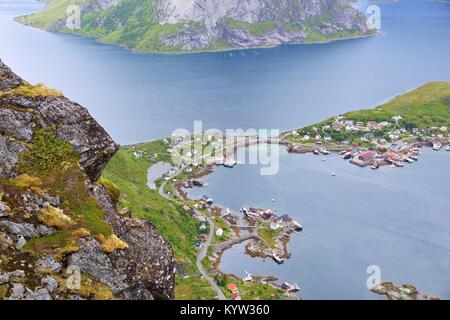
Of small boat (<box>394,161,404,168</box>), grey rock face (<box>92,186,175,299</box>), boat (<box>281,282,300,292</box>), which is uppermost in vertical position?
grey rock face (<box>92,186,175,299</box>)

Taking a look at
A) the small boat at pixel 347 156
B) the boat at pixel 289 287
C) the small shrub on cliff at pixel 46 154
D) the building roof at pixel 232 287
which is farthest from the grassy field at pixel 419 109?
the small shrub on cliff at pixel 46 154

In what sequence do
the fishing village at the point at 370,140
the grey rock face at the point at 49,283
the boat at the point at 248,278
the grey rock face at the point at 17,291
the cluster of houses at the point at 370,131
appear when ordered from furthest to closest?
1. the cluster of houses at the point at 370,131
2. the fishing village at the point at 370,140
3. the boat at the point at 248,278
4. the grey rock face at the point at 49,283
5. the grey rock face at the point at 17,291

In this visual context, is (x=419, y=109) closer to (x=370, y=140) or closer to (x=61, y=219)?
(x=370, y=140)

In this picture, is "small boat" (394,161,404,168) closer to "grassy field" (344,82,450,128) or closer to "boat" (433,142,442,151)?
"boat" (433,142,442,151)

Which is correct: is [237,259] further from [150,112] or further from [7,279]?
[150,112]

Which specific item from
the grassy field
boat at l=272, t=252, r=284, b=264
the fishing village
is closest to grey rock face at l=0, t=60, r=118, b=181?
boat at l=272, t=252, r=284, b=264

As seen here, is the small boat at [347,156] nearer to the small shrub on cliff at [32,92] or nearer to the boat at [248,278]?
the boat at [248,278]

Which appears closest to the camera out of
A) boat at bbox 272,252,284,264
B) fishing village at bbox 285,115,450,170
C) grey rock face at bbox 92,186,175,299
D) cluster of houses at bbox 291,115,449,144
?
grey rock face at bbox 92,186,175,299
